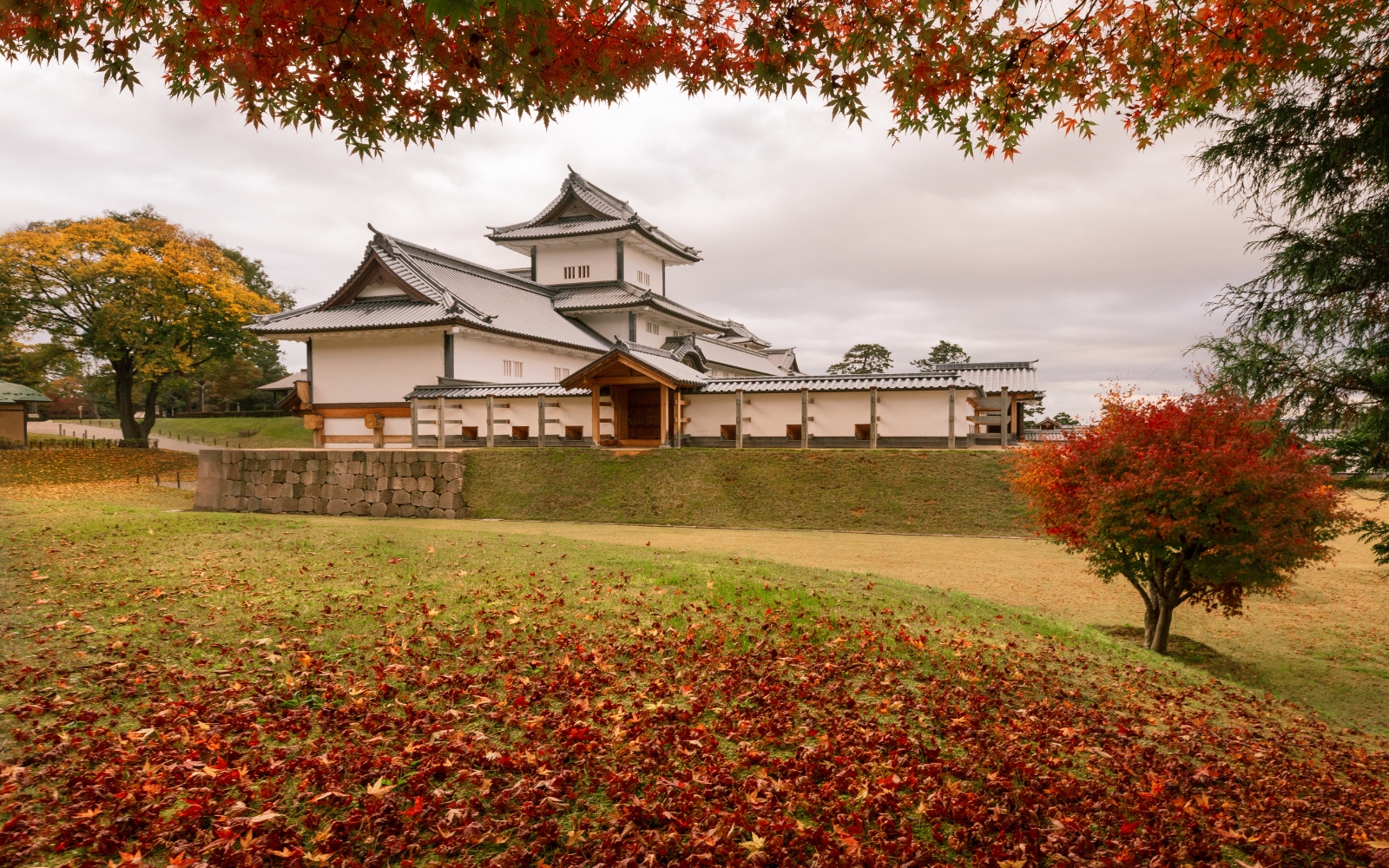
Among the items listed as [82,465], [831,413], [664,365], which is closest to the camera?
[831,413]

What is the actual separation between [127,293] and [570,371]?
58.9 ft

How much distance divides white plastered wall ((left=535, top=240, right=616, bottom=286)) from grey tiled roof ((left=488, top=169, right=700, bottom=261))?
0.88m

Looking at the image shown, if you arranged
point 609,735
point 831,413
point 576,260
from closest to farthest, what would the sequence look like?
point 609,735 → point 831,413 → point 576,260

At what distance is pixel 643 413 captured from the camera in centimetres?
2225

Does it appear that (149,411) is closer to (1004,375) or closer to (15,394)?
(15,394)

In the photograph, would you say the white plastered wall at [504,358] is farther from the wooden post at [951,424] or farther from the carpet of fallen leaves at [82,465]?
the wooden post at [951,424]

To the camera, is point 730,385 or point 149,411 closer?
point 730,385

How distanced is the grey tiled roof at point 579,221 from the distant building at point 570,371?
92 millimetres

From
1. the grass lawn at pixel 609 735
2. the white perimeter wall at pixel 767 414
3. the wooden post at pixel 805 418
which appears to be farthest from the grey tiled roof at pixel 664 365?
the grass lawn at pixel 609 735

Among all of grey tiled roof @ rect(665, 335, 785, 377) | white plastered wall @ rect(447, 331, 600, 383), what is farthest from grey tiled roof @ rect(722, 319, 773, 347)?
white plastered wall @ rect(447, 331, 600, 383)

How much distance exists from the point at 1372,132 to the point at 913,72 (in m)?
4.17

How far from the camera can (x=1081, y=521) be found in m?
9.25

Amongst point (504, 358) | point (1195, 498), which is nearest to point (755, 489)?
point (1195, 498)

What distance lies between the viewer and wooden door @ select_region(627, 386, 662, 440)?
72.7 ft
